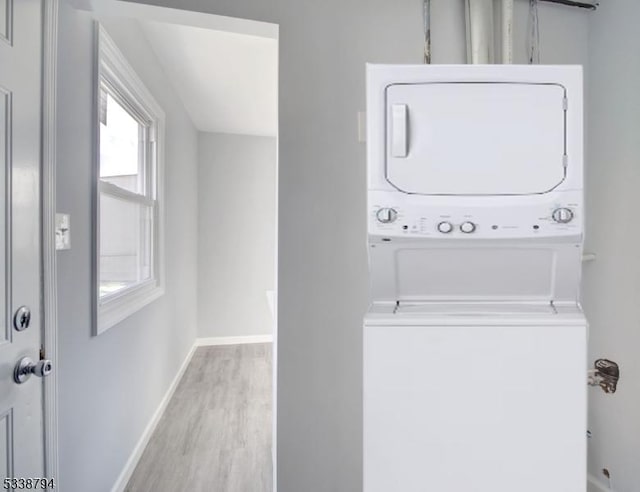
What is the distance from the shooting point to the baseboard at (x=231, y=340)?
4195mm

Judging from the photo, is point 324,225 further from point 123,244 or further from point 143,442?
point 143,442

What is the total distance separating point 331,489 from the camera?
4.83 feet

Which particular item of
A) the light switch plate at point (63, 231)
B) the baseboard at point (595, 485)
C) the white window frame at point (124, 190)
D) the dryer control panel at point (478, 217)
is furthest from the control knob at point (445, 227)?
the baseboard at point (595, 485)

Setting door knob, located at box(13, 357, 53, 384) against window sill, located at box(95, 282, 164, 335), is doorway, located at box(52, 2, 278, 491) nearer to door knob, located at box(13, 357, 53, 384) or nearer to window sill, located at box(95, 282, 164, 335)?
window sill, located at box(95, 282, 164, 335)

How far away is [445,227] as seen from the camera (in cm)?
89

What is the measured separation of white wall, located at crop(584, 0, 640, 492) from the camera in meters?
1.47

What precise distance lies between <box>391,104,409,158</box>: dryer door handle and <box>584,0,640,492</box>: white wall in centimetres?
125

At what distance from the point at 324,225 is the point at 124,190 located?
1.29 metres

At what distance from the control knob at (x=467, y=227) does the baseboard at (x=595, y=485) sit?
1.59 meters

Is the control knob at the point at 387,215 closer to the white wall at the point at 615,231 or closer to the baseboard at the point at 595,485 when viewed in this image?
the white wall at the point at 615,231

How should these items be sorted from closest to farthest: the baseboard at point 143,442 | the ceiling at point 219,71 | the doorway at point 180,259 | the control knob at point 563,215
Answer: the control knob at point 563,215 → the doorway at point 180,259 → the baseboard at point 143,442 → the ceiling at point 219,71

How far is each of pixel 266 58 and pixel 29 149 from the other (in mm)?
1906

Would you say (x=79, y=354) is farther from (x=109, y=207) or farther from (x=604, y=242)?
(x=604, y=242)

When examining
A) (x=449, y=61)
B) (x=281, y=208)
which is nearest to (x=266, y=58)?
(x=449, y=61)
